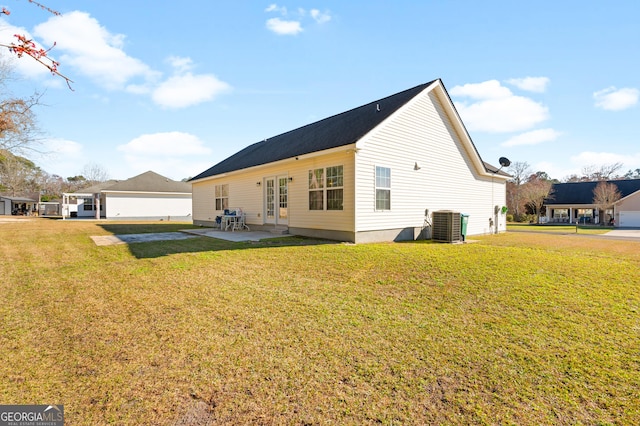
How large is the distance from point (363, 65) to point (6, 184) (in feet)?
208

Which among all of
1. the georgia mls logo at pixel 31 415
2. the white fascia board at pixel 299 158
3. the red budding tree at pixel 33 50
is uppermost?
the white fascia board at pixel 299 158

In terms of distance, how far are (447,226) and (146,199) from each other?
92.3 ft

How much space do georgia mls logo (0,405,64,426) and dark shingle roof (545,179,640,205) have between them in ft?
162

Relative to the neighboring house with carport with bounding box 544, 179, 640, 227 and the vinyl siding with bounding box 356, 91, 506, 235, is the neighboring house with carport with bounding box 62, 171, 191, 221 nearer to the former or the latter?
the vinyl siding with bounding box 356, 91, 506, 235

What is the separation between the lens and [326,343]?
329 cm

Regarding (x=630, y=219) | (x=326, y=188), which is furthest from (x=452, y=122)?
(x=630, y=219)

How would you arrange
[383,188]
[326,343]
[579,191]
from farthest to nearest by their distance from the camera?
[579,191] < [383,188] < [326,343]

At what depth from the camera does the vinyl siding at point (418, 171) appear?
10000 mm

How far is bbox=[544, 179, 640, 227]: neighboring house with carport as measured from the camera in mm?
32125

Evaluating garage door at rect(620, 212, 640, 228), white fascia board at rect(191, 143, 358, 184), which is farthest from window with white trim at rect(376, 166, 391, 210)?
garage door at rect(620, 212, 640, 228)

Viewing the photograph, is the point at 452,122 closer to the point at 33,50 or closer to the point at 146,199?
the point at 33,50

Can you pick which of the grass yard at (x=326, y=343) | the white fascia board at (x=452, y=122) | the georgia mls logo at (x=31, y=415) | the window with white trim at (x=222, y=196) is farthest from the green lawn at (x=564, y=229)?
the georgia mls logo at (x=31, y=415)

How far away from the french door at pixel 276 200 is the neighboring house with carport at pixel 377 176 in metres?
0.04

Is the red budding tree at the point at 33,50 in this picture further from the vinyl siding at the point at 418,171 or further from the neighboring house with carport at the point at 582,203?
the neighboring house with carport at the point at 582,203
